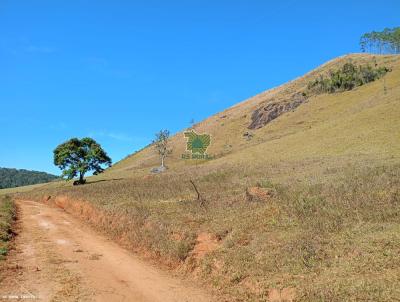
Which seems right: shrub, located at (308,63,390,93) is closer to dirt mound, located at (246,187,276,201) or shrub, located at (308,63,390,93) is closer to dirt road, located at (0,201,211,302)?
dirt mound, located at (246,187,276,201)

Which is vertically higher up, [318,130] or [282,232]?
[318,130]

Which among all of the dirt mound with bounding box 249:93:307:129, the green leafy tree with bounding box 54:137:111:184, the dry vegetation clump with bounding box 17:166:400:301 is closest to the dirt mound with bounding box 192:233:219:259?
the dry vegetation clump with bounding box 17:166:400:301

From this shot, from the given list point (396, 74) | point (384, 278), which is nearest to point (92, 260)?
point (384, 278)

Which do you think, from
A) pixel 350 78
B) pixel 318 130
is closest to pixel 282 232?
pixel 318 130

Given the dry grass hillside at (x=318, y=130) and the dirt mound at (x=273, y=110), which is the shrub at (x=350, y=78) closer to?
the dry grass hillside at (x=318, y=130)

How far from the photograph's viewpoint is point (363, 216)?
1686 cm

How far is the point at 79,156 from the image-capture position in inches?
2970

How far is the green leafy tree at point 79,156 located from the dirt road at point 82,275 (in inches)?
2174

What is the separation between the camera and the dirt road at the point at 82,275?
1201 centimetres

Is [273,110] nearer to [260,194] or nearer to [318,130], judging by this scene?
[318,130]

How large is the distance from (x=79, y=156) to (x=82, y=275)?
64340mm

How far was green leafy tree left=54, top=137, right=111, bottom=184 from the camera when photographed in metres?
73.9

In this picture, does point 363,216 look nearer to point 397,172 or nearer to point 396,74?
point 397,172

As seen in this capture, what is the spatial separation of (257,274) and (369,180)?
43.5ft
